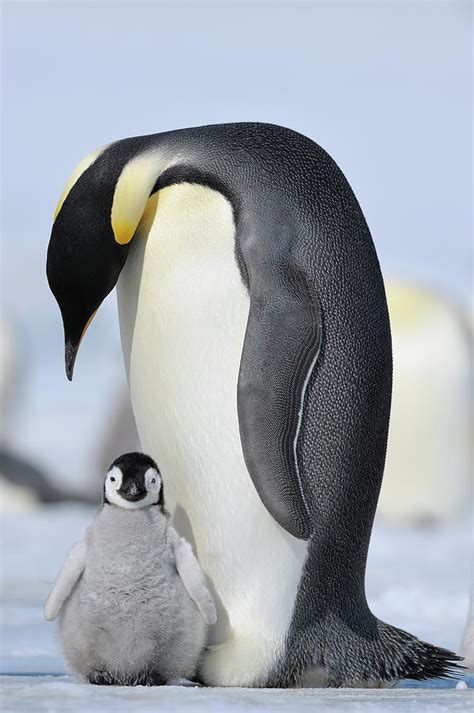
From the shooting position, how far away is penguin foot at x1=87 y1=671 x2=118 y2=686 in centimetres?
312

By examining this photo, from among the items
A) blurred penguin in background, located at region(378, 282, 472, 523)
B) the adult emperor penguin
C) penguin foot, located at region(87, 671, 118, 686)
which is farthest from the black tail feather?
blurred penguin in background, located at region(378, 282, 472, 523)

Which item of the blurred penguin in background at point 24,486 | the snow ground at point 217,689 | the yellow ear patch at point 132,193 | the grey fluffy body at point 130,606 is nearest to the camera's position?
the snow ground at point 217,689

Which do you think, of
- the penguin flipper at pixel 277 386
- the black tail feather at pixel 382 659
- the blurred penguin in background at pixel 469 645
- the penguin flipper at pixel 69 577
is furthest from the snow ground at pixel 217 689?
the penguin flipper at pixel 277 386

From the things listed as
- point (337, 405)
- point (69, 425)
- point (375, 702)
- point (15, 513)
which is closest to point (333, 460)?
point (337, 405)

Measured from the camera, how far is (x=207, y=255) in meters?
3.34

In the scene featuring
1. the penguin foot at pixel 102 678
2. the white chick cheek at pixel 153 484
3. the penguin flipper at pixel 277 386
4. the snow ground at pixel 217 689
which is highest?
the penguin flipper at pixel 277 386

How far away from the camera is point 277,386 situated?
3158 millimetres

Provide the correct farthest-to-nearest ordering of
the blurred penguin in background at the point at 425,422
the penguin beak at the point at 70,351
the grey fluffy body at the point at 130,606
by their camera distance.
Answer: the blurred penguin in background at the point at 425,422
the penguin beak at the point at 70,351
the grey fluffy body at the point at 130,606

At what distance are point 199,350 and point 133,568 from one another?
53 centimetres

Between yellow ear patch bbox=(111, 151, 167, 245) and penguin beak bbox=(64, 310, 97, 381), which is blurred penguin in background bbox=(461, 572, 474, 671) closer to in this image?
penguin beak bbox=(64, 310, 97, 381)

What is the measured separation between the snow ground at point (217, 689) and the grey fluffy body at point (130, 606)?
0.36ft

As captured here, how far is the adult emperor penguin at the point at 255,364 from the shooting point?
3240 millimetres

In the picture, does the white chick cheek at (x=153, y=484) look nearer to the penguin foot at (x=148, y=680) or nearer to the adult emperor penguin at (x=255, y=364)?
the adult emperor penguin at (x=255, y=364)

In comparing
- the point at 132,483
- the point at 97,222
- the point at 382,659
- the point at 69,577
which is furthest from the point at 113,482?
the point at 382,659
